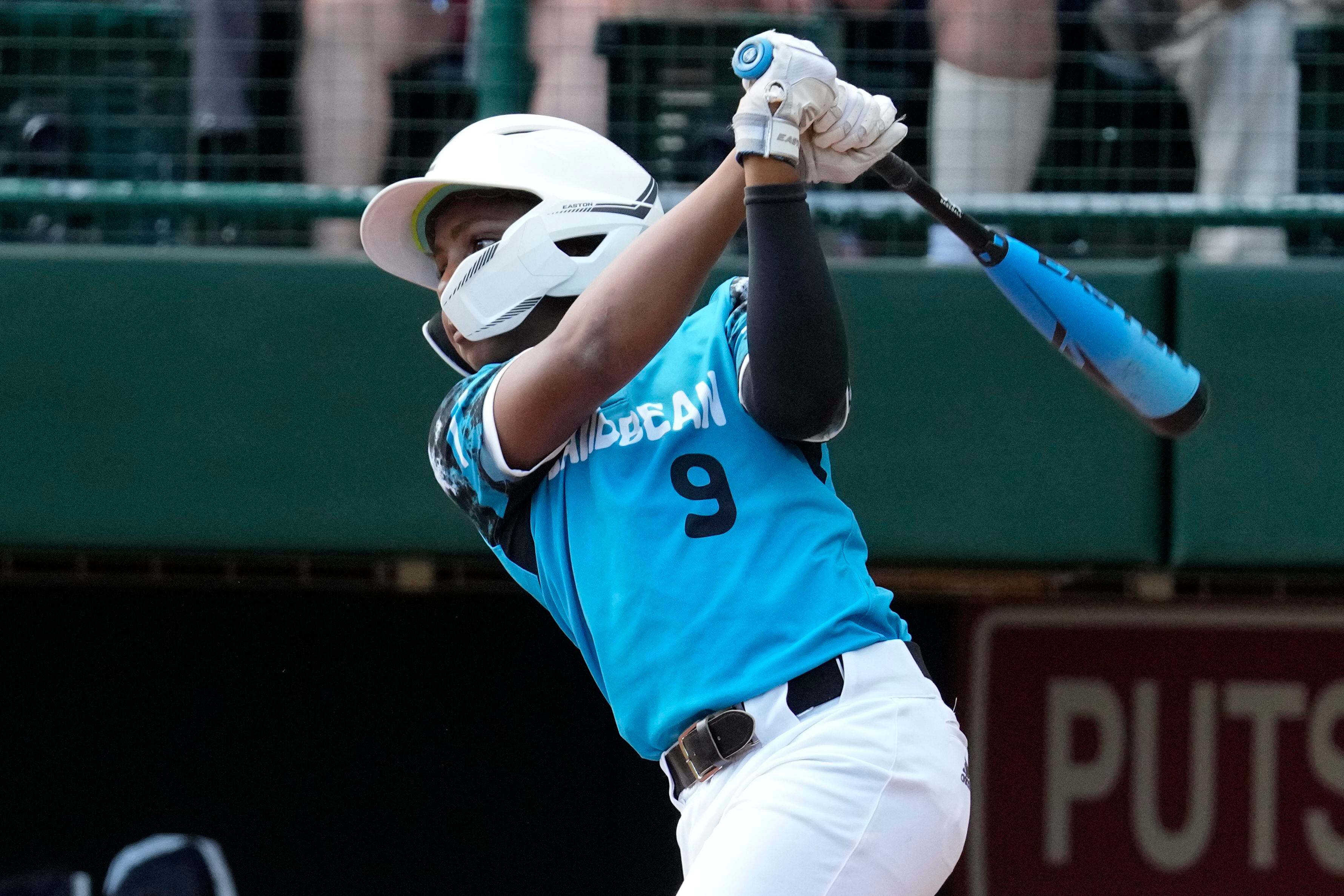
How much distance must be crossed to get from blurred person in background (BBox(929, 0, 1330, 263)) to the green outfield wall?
0.36 metres

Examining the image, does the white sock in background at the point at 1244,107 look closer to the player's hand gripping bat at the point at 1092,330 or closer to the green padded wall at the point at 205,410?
the player's hand gripping bat at the point at 1092,330

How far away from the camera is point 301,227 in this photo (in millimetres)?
3814

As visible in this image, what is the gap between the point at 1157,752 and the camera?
12.4ft

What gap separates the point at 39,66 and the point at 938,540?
96.3 inches

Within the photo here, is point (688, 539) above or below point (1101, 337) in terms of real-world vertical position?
below

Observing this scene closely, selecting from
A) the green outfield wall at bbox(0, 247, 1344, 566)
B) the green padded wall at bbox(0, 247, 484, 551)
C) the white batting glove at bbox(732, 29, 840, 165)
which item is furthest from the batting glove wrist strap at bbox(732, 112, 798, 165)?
the green padded wall at bbox(0, 247, 484, 551)

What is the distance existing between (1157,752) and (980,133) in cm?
155

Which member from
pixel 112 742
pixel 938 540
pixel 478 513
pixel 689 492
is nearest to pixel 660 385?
pixel 689 492

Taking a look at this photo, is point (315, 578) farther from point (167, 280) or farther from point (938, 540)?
point (938, 540)

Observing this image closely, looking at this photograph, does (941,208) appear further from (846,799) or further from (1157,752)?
(1157,752)

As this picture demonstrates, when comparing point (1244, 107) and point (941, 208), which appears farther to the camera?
point (1244, 107)

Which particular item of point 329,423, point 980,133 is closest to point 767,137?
point 329,423

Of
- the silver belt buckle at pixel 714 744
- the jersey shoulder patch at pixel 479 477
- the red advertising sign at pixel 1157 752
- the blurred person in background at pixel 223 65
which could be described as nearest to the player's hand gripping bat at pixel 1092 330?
the jersey shoulder patch at pixel 479 477

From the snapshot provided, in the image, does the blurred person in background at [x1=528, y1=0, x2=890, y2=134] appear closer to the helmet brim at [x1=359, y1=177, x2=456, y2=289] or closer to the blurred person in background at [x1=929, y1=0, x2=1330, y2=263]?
the blurred person in background at [x1=929, y1=0, x2=1330, y2=263]
